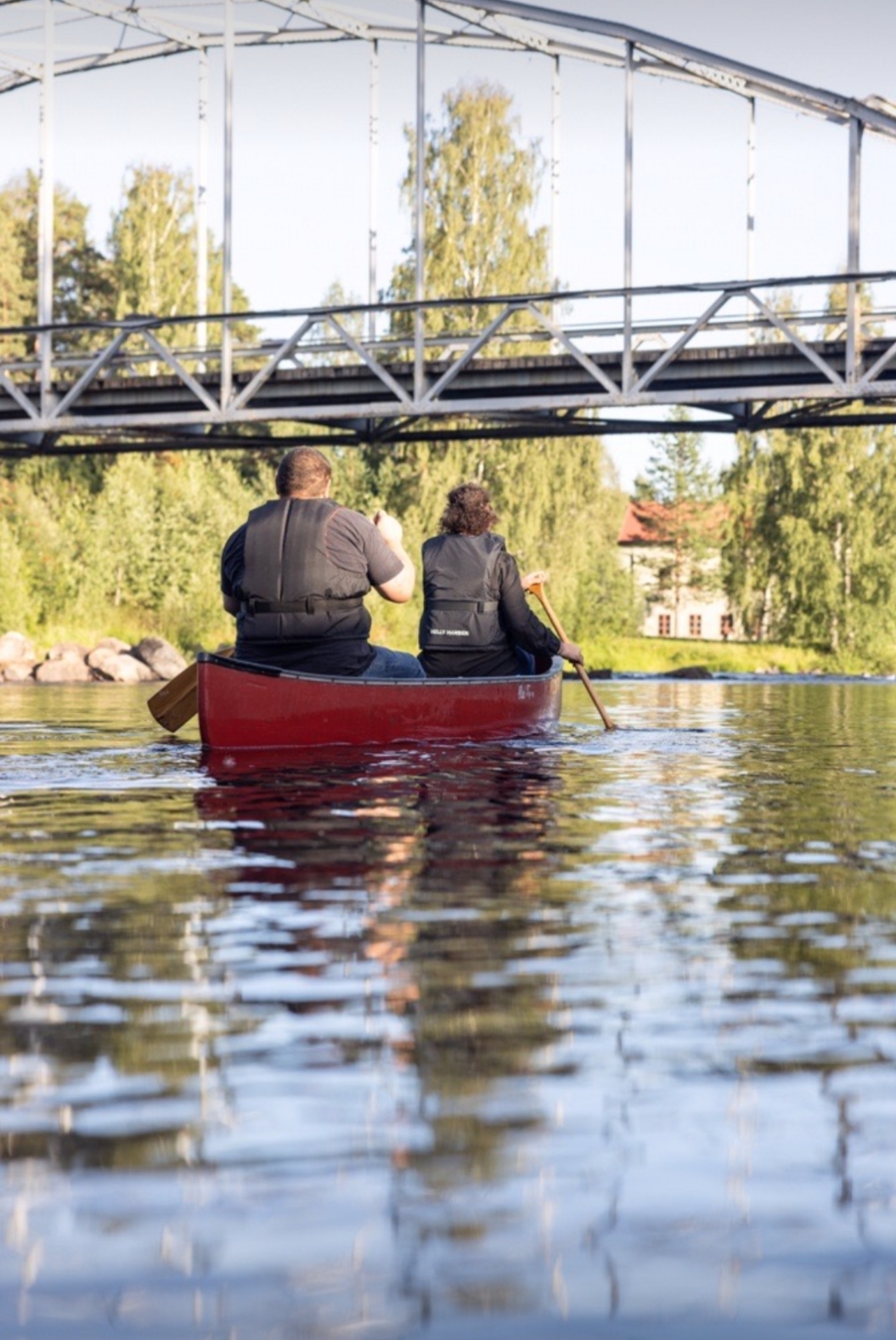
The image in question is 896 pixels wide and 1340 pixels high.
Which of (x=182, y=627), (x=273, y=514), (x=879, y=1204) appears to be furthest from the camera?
(x=182, y=627)

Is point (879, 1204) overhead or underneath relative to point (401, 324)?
underneath

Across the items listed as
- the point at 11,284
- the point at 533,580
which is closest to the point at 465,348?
the point at 533,580

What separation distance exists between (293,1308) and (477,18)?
31.3m

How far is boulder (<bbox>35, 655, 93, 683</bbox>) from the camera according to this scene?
3353cm

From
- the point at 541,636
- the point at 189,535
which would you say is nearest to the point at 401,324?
the point at 189,535

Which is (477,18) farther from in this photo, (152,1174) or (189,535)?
(152,1174)

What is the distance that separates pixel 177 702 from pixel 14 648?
2266 cm

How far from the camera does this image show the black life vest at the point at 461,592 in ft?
40.8

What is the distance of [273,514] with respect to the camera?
413 inches

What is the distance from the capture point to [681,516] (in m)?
75.9

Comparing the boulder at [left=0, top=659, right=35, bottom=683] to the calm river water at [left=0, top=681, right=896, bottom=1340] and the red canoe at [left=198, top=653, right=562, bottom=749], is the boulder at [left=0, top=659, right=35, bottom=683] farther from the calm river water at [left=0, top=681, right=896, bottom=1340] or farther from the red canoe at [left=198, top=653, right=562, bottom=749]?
the calm river water at [left=0, top=681, right=896, bottom=1340]

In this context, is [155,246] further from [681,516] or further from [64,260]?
[681,516]

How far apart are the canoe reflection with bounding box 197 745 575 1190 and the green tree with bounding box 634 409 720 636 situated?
6398cm

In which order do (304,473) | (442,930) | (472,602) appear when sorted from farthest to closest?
(472,602)
(304,473)
(442,930)
